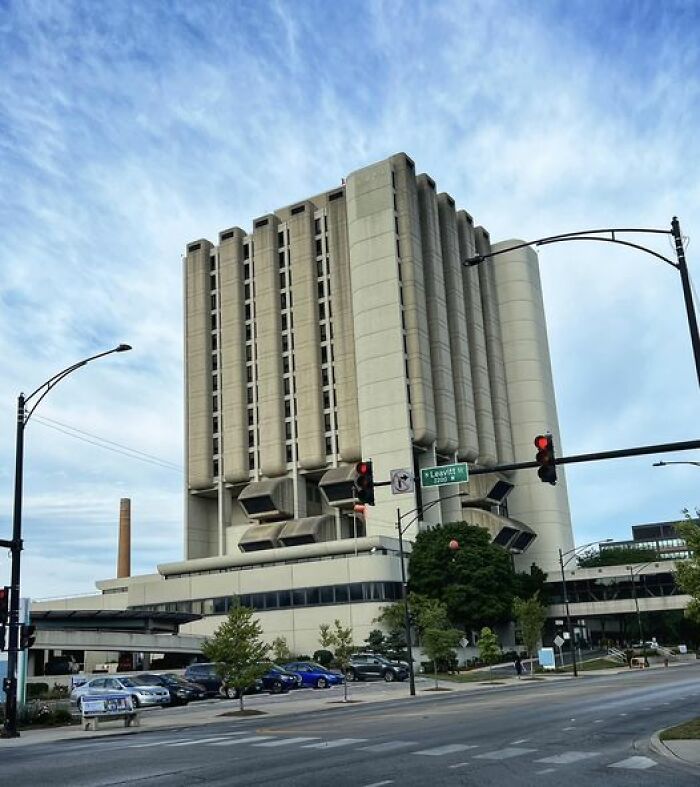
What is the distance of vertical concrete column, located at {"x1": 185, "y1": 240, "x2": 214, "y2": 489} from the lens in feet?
377

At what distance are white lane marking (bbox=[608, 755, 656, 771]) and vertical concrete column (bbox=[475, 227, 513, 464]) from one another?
334 ft

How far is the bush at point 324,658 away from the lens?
263ft

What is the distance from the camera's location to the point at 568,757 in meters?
16.3

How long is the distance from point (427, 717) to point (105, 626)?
66300 mm

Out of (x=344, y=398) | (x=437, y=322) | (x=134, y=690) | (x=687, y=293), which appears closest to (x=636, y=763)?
(x=687, y=293)

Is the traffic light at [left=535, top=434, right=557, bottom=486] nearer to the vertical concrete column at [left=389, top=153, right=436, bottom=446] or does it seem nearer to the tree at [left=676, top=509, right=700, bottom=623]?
the tree at [left=676, top=509, right=700, bottom=623]

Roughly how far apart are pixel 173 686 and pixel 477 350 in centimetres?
7795

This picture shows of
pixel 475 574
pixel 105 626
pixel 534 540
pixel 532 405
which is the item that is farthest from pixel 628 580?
→ pixel 105 626

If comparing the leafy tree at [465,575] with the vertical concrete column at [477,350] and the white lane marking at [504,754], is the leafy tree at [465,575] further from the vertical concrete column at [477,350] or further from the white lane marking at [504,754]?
the white lane marking at [504,754]

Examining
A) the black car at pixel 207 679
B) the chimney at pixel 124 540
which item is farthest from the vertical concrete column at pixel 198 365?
the black car at pixel 207 679

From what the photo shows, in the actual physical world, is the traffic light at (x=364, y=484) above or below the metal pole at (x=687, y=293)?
below

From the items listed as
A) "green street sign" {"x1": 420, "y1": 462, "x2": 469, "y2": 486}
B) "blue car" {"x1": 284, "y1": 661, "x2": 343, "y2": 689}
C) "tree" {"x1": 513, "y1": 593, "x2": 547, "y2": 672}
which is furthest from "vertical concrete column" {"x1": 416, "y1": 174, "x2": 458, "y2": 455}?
"green street sign" {"x1": 420, "y1": 462, "x2": 469, "y2": 486}

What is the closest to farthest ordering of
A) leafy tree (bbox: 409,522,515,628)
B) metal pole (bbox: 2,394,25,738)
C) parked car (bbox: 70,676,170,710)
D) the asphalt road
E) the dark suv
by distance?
1. the asphalt road
2. metal pole (bbox: 2,394,25,738)
3. parked car (bbox: 70,676,170,710)
4. the dark suv
5. leafy tree (bbox: 409,522,515,628)

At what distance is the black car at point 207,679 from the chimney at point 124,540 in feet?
220
